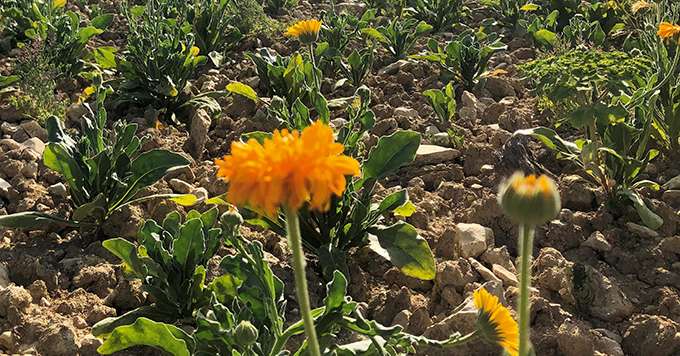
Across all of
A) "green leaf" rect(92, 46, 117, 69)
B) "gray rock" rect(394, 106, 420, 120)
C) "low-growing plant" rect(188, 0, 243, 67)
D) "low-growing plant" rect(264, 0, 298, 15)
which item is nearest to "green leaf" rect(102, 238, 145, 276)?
"gray rock" rect(394, 106, 420, 120)

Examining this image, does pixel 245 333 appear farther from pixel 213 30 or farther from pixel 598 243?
pixel 213 30

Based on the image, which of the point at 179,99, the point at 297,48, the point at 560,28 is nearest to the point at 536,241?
the point at 179,99

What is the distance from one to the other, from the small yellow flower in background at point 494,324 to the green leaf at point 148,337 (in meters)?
1.15

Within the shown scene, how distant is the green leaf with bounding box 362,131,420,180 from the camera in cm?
363

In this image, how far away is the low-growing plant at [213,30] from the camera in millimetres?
6258

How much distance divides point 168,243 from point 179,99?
7.58ft

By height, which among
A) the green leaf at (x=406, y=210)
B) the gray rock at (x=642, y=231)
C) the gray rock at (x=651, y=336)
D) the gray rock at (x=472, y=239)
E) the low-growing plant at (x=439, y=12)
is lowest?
the gray rock at (x=651, y=336)

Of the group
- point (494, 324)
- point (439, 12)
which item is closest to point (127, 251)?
point (494, 324)

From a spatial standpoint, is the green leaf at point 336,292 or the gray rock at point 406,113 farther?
the gray rock at point 406,113

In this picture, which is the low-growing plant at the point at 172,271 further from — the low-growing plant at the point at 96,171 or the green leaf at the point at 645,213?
the green leaf at the point at 645,213

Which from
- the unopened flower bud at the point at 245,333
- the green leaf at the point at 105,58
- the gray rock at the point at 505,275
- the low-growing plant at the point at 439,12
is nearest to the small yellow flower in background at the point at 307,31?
the gray rock at the point at 505,275

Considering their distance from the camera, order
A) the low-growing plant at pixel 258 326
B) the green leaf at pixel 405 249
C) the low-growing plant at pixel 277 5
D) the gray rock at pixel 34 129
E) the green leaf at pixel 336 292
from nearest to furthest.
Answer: the low-growing plant at pixel 258 326 < the green leaf at pixel 336 292 < the green leaf at pixel 405 249 < the gray rock at pixel 34 129 < the low-growing plant at pixel 277 5

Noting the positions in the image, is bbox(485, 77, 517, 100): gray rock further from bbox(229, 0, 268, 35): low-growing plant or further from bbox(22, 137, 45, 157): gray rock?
bbox(22, 137, 45, 157): gray rock

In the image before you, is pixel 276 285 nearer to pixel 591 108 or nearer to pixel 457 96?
pixel 591 108
